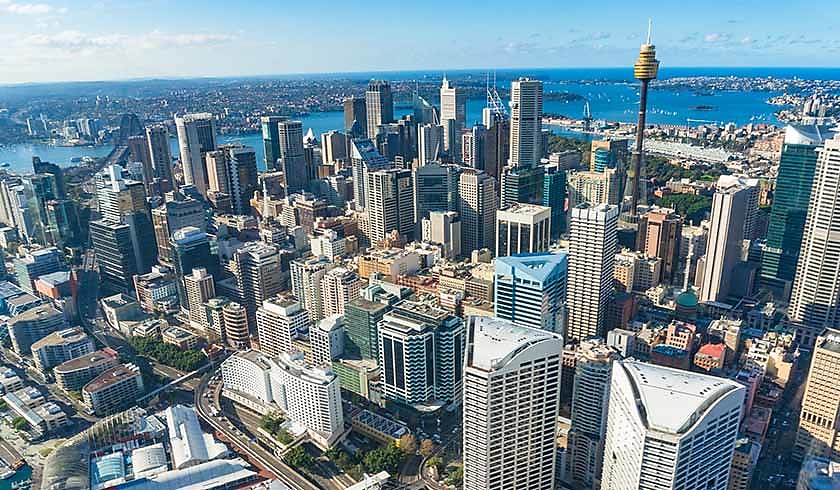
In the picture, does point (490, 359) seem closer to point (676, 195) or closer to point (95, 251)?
point (95, 251)

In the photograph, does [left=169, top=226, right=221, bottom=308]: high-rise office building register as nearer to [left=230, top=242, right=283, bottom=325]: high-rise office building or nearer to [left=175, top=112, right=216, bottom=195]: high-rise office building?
[left=230, top=242, right=283, bottom=325]: high-rise office building

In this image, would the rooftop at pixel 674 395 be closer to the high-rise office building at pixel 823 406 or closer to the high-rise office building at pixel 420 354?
the high-rise office building at pixel 823 406

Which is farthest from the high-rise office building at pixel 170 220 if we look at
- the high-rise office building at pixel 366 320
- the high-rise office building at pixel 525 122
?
the high-rise office building at pixel 525 122

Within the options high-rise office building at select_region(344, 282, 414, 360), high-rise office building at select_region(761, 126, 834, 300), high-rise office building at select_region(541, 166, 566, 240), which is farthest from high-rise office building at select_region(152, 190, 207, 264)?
high-rise office building at select_region(761, 126, 834, 300)

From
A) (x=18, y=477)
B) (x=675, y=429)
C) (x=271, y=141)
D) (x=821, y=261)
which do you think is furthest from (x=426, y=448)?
(x=271, y=141)

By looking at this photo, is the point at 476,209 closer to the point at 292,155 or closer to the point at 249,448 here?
the point at 249,448

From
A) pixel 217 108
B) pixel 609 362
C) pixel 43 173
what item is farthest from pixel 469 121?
pixel 609 362
